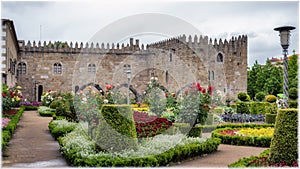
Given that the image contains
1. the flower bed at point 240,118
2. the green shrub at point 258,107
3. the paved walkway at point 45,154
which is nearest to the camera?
the paved walkway at point 45,154

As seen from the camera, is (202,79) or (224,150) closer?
(224,150)

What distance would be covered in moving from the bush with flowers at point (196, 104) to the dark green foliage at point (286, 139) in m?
3.63

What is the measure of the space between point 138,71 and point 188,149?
24072mm

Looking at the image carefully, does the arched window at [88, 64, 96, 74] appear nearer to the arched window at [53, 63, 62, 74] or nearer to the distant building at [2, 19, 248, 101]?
the distant building at [2, 19, 248, 101]

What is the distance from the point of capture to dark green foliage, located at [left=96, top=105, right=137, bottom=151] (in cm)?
722

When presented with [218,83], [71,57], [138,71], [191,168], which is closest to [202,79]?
[218,83]

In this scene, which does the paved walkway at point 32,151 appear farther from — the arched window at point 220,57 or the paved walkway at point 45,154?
the arched window at point 220,57

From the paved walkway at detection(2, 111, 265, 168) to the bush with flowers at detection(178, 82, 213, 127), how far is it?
3.08ft

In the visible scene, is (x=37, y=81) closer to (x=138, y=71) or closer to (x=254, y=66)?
(x=138, y=71)

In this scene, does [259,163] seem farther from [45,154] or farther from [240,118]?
[240,118]

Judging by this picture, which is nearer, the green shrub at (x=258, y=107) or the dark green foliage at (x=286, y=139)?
the dark green foliage at (x=286, y=139)

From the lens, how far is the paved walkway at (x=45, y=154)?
7.47 m

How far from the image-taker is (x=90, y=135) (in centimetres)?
942


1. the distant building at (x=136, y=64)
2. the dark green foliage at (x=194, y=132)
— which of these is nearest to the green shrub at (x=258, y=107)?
the distant building at (x=136, y=64)
